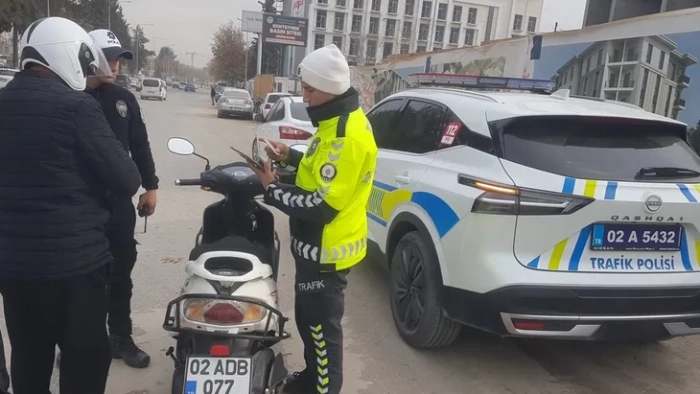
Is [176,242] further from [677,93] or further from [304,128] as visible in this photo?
[677,93]

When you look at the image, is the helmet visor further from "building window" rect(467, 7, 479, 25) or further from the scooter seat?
"building window" rect(467, 7, 479, 25)

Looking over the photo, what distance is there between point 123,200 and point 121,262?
16.5 inches

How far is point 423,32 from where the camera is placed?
281 ft

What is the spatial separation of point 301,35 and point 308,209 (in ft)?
161

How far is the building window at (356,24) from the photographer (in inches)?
3246

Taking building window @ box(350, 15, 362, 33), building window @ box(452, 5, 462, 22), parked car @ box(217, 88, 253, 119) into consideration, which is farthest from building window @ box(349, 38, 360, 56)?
parked car @ box(217, 88, 253, 119)

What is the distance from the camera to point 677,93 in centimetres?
661

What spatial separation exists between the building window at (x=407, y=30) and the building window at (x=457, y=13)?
24.9 ft

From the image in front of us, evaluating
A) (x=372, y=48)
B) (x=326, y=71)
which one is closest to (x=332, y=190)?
(x=326, y=71)

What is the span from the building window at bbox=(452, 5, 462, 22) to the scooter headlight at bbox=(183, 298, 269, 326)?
90.4 m

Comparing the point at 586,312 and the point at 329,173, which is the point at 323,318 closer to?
the point at 329,173

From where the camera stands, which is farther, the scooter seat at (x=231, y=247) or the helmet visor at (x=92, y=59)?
the scooter seat at (x=231, y=247)

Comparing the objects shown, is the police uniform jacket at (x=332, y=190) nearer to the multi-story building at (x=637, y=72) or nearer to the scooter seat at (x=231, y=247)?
the scooter seat at (x=231, y=247)

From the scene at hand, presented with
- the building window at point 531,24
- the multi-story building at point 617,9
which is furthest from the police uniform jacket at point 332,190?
the building window at point 531,24
